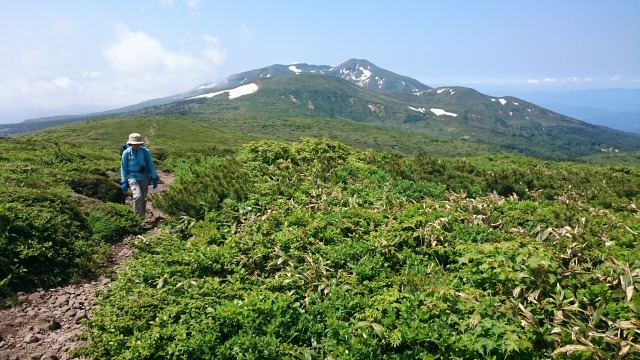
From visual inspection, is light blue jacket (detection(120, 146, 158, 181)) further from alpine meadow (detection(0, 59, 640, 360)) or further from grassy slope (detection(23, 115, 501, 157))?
grassy slope (detection(23, 115, 501, 157))

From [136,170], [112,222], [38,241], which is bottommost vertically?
[112,222]

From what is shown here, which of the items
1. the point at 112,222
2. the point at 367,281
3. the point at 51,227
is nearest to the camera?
the point at 367,281

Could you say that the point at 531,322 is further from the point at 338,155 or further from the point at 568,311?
the point at 338,155

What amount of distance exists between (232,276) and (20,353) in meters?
3.36

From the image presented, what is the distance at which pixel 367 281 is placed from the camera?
6.87 m

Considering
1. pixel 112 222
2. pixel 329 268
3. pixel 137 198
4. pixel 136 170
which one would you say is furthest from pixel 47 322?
pixel 136 170

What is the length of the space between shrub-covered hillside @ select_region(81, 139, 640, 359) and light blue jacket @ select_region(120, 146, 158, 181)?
1.79 metres

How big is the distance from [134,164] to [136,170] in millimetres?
200

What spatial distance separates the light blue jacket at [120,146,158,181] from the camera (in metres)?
12.3

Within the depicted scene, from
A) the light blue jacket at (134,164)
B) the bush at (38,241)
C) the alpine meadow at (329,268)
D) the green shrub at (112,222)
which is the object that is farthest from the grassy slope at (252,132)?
the bush at (38,241)

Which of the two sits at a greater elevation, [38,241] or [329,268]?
[38,241]

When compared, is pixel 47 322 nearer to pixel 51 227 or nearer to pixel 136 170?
pixel 51 227

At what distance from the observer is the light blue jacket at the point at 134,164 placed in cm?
1229

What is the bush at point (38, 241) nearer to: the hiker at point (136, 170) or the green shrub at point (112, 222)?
the green shrub at point (112, 222)
